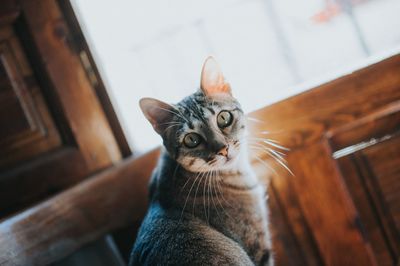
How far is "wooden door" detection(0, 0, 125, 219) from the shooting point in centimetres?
125

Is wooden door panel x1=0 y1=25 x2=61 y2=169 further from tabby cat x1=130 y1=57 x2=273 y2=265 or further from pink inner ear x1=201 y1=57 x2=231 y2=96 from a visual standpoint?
pink inner ear x1=201 y1=57 x2=231 y2=96

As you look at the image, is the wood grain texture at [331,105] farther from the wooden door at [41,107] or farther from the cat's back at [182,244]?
the wooden door at [41,107]

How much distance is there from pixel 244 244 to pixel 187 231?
0.18 m

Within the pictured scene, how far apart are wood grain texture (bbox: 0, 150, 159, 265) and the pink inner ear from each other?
1.19ft

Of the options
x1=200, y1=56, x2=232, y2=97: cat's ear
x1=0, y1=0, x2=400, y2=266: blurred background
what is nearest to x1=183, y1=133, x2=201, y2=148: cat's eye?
x1=200, y1=56, x2=232, y2=97: cat's ear

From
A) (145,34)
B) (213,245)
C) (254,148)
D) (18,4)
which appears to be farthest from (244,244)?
(18,4)

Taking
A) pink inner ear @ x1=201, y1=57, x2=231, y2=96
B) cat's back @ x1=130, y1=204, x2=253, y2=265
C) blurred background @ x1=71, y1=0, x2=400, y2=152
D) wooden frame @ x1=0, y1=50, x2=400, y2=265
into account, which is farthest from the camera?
blurred background @ x1=71, y1=0, x2=400, y2=152

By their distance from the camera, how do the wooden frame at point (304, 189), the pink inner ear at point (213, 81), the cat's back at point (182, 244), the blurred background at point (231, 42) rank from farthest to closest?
the blurred background at point (231, 42)
the wooden frame at point (304, 189)
the pink inner ear at point (213, 81)
the cat's back at point (182, 244)

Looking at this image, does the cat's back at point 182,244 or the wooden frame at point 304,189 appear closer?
the cat's back at point 182,244

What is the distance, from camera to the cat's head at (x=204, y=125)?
1003 mm

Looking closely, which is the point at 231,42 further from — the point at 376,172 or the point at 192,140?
the point at 376,172

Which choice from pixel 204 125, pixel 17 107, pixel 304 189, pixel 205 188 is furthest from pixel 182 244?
pixel 17 107

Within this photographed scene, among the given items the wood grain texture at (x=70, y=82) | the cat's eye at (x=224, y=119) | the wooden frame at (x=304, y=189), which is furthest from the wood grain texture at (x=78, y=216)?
the cat's eye at (x=224, y=119)

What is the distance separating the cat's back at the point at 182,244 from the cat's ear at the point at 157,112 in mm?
258
